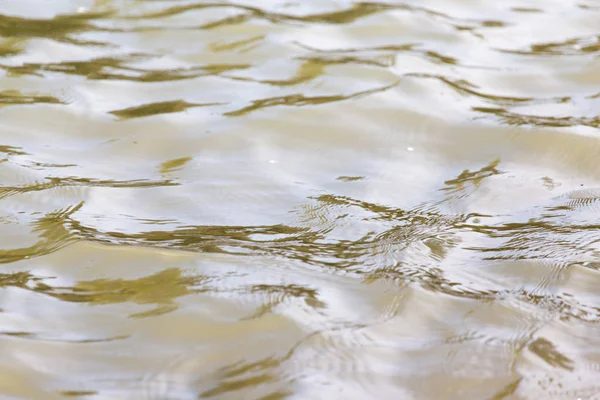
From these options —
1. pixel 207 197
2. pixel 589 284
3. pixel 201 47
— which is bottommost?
pixel 589 284

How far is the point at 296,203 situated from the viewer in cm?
236

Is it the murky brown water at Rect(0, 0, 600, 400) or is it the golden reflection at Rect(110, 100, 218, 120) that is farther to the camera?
the golden reflection at Rect(110, 100, 218, 120)

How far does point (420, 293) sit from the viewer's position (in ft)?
6.27

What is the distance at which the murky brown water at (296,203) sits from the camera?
1.69 m

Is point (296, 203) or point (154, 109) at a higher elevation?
point (154, 109)

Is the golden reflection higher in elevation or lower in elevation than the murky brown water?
higher

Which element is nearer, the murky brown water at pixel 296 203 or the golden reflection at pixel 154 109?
the murky brown water at pixel 296 203

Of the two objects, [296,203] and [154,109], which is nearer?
[296,203]

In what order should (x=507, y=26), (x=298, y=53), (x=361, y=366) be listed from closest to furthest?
(x=361, y=366) < (x=298, y=53) < (x=507, y=26)

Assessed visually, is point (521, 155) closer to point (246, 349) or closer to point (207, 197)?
point (207, 197)

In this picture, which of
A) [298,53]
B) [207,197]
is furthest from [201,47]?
[207,197]

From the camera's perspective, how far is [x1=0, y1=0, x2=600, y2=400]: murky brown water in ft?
5.53

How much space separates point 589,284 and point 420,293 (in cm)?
42

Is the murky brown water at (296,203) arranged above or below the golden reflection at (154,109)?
below
